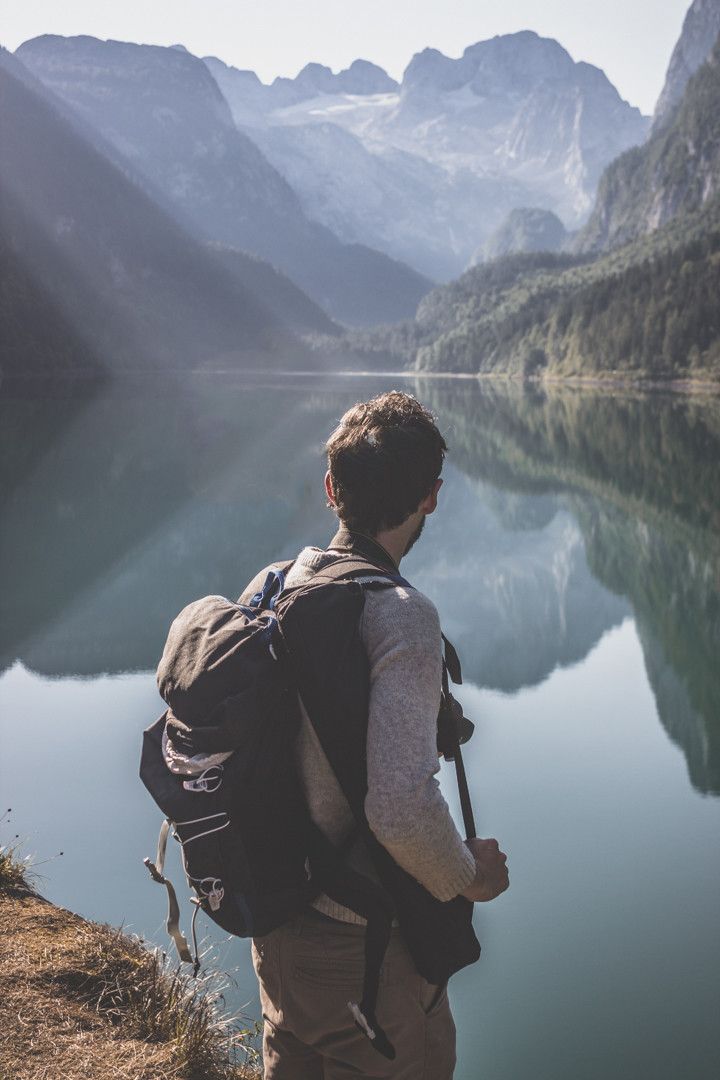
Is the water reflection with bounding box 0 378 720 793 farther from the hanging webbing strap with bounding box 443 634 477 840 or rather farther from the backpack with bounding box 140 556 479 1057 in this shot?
the backpack with bounding box 140 556 479 1057

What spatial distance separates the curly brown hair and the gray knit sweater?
37 cm

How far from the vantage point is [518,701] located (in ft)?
42.3

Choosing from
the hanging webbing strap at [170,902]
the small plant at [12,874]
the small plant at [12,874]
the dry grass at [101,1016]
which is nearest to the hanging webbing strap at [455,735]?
the hanging webbing strap at [170,902]

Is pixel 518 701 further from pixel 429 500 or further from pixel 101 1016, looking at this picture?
pixel 429 500

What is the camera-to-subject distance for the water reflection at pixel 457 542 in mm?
15406

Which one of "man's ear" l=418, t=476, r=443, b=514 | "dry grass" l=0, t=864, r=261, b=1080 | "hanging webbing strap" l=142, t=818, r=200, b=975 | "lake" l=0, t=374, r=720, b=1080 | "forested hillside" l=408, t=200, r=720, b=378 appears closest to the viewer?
"man's ear" l=418, t=476, r=443, b=514

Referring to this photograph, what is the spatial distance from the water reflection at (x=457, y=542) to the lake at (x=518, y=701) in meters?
0.09

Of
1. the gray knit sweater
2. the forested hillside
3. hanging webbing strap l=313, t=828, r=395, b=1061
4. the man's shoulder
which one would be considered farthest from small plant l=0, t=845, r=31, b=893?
the forested hillside

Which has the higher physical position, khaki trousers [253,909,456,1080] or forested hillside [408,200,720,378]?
forested hillside [408,200,720,378]

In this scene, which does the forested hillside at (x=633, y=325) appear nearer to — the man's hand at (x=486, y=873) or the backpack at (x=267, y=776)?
the man's hand at (x=486, y=873)

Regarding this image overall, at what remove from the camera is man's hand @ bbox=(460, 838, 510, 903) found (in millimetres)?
2900

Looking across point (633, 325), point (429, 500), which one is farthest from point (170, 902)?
point (633, 325)

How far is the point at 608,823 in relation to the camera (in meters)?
9.05

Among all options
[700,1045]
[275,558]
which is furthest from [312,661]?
[275,558]
